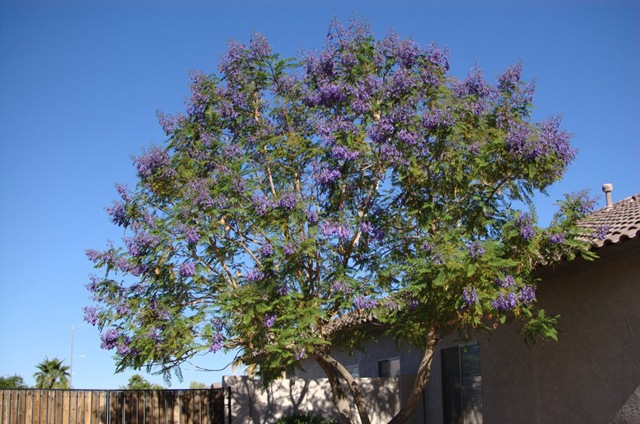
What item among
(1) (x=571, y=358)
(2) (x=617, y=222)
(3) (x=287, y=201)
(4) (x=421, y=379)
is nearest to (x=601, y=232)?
(2) (x=617, y=222)

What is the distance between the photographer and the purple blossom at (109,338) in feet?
44.8

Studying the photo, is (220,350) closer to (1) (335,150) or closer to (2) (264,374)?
(2) (264,374)

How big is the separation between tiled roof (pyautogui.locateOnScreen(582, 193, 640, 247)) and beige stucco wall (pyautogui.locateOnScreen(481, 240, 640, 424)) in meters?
0.20

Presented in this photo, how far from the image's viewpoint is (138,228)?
14375 mm

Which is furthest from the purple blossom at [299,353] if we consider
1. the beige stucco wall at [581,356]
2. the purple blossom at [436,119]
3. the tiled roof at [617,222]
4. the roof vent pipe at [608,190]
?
the roof vent pipe at [608,190]

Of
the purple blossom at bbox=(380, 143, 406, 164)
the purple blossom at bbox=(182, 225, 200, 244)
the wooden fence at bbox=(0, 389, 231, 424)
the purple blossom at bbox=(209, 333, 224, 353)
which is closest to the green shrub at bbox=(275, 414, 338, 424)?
the wooden fence at bbox=(0, 389, 231, 424)

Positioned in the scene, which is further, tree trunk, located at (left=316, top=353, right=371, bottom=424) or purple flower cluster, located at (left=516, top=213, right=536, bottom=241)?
tree trunk, located at (left=316, top=353, right=371, bottom=424)

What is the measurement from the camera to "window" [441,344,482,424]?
1620 centimetres

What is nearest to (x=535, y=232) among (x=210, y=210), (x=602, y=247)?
(x=602, y=247)

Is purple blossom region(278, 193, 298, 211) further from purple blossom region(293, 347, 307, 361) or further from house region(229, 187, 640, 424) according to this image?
house region(229, 187, 640, 424)

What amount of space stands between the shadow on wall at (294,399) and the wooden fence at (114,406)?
33 centimetres

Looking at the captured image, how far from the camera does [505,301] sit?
11.8m

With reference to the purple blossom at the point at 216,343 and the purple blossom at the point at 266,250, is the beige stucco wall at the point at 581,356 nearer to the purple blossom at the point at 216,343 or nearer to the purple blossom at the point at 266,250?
the purple blossom at the point at 266,250

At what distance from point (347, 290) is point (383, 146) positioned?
8.21ft
